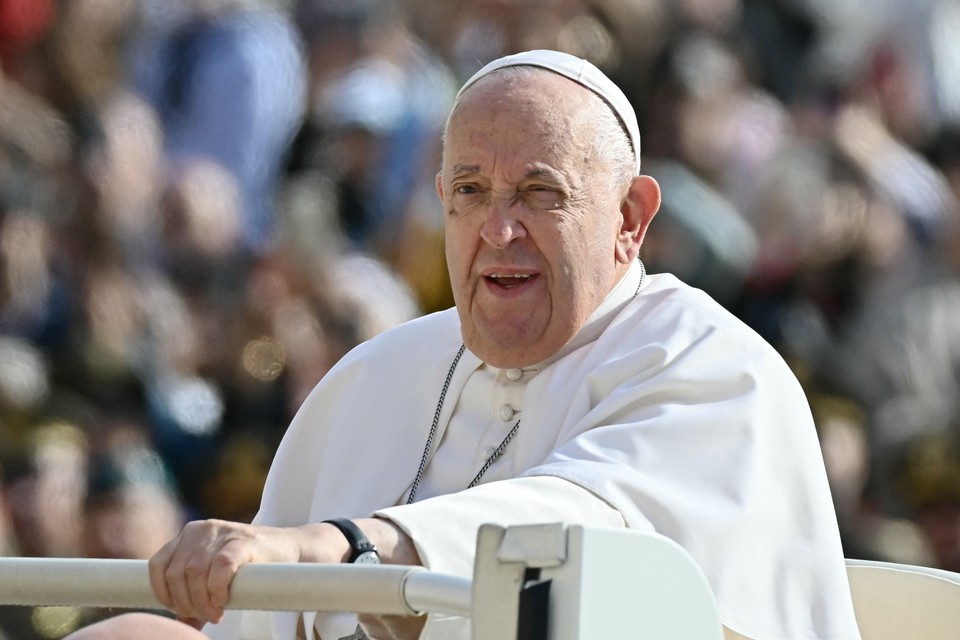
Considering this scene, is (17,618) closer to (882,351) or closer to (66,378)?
(66,378)

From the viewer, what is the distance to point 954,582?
128 inches

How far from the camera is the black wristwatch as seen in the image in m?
2.67

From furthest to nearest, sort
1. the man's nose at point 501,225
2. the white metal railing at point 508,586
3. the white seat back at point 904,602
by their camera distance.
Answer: the man's nose at point 501,225, the white seat back at point 904,602, the white metal railing at point 508,586

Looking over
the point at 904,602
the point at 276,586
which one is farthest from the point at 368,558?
the point at 904,602

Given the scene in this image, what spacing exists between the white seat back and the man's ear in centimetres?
77

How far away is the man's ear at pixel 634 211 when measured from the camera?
11.9 feet

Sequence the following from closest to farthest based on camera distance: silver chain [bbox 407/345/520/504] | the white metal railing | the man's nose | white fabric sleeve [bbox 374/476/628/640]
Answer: the white metal railing, white fabric sleeve [bbox 374/476/628/640], the man's nose, silver chain [bbox 407/345/520/504]

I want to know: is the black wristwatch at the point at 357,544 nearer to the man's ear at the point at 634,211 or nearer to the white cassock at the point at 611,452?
the white cassock at the point at 611,452

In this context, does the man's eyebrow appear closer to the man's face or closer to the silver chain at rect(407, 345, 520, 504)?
the man's face

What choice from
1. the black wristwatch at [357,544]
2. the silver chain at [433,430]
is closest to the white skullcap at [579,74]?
the silver chain at [433,430]

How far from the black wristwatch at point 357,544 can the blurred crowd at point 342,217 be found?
8.63 ft

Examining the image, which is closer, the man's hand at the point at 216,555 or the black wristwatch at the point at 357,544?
the man's hand at the point at 216,555

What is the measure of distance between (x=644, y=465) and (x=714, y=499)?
13cm

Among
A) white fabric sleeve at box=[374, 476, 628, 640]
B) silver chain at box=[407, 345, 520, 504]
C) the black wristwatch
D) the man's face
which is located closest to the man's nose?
the man's face
